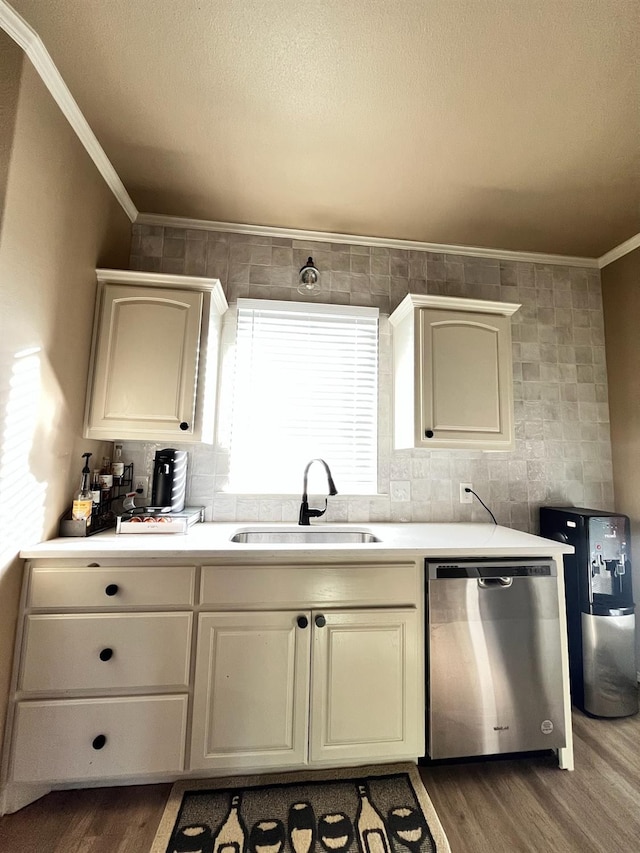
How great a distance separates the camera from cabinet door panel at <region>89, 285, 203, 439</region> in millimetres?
1861

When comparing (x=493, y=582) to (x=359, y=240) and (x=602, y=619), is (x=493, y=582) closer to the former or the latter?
(x=602, y=619)

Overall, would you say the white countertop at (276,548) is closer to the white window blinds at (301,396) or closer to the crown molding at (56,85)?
the white window blinds at (301,396)

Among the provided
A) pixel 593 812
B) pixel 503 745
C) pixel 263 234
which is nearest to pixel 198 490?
pixel 263 234

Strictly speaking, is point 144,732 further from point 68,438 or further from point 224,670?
point 68,438

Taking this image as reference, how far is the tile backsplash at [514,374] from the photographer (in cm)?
230

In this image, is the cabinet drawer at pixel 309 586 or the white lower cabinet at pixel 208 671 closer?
the white lower cabinet at pixel 208 671

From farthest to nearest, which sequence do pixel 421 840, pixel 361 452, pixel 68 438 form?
pixel 361 452 → pixel 68 438 → pixel 421 840

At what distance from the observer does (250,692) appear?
1.49 meters

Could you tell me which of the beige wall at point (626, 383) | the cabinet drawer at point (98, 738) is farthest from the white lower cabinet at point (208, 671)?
the beige wall at point (626, 383)

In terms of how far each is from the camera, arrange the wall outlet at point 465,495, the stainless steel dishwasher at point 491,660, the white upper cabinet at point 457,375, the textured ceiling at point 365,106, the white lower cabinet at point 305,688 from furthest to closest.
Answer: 1. the wall outlet at point 465,495
2. the white upper cabinet at point 457,375
3. the stainless steel dishwasher at point 491,660
4. the white lower cabinet at point 305,688
5. the textured ceiling at point 365,106

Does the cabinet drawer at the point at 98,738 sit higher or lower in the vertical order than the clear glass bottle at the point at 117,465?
lower

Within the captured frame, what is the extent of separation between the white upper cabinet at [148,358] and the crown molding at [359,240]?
0.63 m

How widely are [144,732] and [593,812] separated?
166cm

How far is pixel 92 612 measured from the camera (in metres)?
1.44
